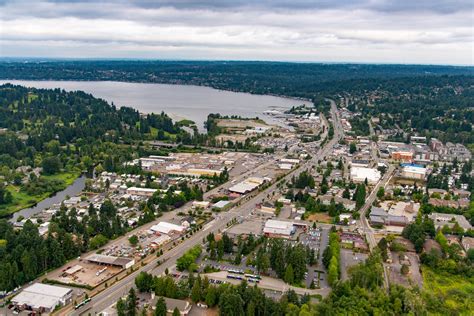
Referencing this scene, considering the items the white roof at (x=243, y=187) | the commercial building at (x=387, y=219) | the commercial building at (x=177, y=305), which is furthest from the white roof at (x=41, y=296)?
the commercial building at (x=387, y=219)

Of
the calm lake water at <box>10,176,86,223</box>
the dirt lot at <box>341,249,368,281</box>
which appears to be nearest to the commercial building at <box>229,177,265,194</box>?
the dirt lot at <box>341,249,368,281</box>

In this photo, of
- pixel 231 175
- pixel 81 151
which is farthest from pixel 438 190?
pixel 81 151

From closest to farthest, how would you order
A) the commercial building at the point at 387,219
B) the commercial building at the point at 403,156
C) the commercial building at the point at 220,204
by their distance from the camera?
the commercial building at the point at 387,219
the commercial building at the point at 220,204
the commercial building at the point at 403,156

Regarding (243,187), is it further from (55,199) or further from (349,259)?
(55,199)

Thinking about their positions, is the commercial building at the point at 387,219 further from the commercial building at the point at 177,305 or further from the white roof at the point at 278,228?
the commercial building at the point at 177,305

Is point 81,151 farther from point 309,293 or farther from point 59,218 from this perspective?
point 309,293

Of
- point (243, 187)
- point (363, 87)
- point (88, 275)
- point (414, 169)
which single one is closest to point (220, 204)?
point (243, 187)
